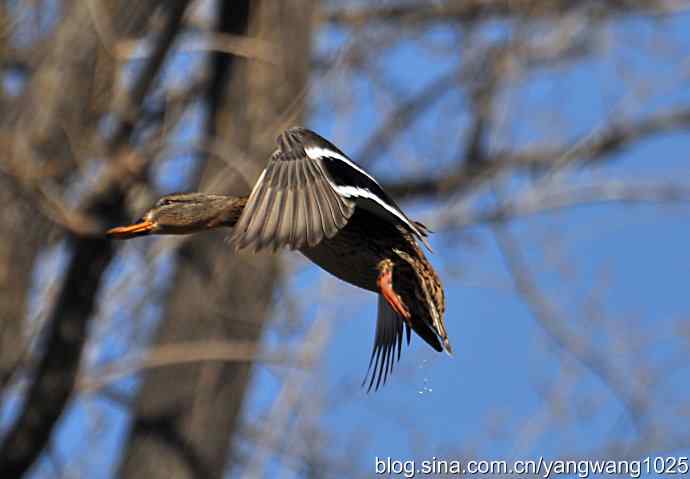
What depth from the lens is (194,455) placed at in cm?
966

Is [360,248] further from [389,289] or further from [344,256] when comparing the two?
[389,289]

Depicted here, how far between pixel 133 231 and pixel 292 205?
0.74 metres

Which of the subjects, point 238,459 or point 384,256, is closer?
point 384,256

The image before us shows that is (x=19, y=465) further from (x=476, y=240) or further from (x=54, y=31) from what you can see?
(x=476, y=240)

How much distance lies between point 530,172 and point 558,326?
1.61 metres

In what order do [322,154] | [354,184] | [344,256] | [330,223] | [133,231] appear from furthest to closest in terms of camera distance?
[133,231] → [344,256] → [322,154] → [354,184] → [330,223]

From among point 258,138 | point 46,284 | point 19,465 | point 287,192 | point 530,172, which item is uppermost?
point 530,172

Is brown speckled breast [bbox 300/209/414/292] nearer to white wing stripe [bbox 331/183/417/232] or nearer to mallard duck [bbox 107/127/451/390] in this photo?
mallard duck [bbox 107/127/451/390]

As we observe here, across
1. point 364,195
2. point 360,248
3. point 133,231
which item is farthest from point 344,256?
point 133,231

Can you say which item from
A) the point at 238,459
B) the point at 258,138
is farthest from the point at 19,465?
the point at 238,459

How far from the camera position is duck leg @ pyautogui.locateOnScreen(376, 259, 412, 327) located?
4668mm

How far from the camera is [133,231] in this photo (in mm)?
5039

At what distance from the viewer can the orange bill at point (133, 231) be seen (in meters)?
5.03

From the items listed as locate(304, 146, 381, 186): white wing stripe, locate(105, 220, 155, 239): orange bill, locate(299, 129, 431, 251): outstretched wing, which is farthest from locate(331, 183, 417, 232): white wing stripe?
locate(105, 220, 155, 239): orange bill
